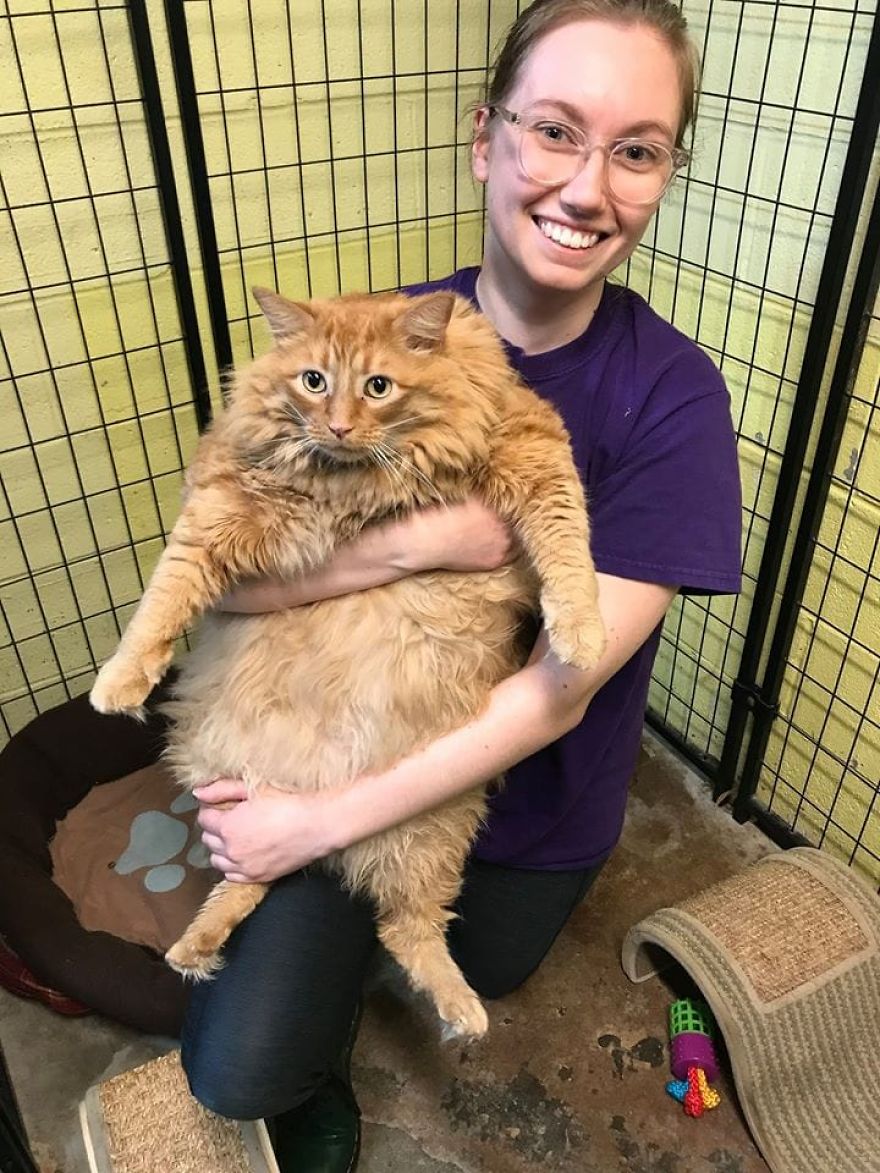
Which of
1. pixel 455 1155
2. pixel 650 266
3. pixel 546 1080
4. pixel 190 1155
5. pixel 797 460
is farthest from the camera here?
pixel 650 266

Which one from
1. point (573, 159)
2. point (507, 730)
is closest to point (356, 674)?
point (507, 730)

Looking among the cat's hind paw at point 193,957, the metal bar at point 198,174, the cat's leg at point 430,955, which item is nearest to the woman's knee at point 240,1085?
the cat's hind paw at point 193,957

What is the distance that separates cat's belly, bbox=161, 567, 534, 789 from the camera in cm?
136

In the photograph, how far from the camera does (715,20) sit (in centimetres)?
197

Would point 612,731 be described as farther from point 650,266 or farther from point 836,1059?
point 650,266

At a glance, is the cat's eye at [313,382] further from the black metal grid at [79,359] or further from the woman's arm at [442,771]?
the black metal grid at [79,359]

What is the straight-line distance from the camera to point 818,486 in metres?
1.95

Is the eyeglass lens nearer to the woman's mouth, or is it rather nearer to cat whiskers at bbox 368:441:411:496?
the woman's mouth

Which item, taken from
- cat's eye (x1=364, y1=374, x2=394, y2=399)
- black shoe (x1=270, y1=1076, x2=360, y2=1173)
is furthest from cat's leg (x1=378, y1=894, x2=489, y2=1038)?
cat's eye (x1=364, y1=374, x2=394, y2=399)

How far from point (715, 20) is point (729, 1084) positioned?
85.8 inches

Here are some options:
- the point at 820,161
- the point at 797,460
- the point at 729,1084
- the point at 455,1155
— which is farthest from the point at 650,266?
the point at 455,1155

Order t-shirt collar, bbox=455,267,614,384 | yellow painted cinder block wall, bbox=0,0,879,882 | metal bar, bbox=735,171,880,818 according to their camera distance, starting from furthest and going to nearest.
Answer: yellow painted cinder block wall, bbox=0,0,879,882 < metal bar, bbox=735,171,880,818 < t-shirt collar, bbox=455,267,614,384

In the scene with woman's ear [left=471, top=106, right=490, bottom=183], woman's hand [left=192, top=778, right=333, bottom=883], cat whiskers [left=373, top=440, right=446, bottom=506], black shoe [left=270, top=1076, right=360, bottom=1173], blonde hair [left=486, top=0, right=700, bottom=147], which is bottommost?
black shoe [left=270, top=1076, right=360, bottom=1173]

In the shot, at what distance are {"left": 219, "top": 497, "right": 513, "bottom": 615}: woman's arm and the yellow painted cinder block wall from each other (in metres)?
0.99
